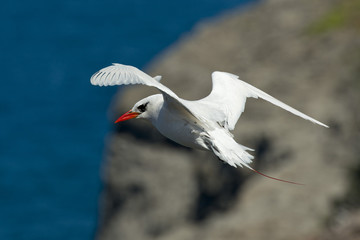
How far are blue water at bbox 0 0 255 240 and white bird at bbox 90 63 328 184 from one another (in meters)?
25.7

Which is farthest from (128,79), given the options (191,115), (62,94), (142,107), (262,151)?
(62,94)

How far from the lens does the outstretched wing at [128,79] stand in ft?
35.9

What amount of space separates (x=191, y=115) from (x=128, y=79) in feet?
3.88

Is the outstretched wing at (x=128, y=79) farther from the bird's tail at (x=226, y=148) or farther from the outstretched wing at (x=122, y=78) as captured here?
the bird's tail at (x=226, y=148)

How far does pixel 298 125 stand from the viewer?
23.8 meters

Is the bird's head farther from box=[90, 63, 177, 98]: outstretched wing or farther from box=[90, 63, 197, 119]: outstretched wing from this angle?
box=[90, 63, 177, 98]: outstretched wing

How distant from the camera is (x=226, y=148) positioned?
1142 cm

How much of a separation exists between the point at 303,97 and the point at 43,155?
67.7 feet

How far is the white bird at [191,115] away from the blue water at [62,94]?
84.4ft

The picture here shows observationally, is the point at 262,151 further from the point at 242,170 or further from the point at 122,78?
the point at 122,78

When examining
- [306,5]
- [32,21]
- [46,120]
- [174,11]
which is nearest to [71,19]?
[32,21]

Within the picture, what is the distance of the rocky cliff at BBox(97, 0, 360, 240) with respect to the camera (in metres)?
21.7

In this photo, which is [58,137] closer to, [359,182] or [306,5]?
[306,5]

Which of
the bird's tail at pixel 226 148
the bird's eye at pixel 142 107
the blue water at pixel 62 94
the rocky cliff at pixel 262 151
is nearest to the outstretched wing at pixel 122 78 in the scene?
the bird's tail at pixel 226 148
